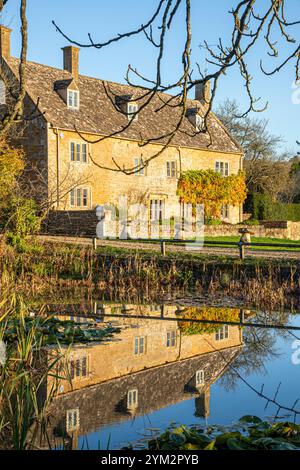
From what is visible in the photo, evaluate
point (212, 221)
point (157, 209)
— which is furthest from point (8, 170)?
point (212, 221)

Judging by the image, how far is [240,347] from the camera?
9414mm

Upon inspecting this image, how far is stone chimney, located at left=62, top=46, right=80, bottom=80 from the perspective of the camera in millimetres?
29511

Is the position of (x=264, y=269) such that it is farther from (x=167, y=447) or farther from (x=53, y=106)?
(x=53, y=106)

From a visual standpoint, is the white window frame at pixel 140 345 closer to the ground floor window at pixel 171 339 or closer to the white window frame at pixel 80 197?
the ground floor window at pixel 171 339

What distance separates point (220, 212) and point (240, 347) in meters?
24.4

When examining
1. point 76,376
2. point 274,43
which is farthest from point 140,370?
point 274,43

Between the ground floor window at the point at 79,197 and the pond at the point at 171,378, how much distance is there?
15.0 metres

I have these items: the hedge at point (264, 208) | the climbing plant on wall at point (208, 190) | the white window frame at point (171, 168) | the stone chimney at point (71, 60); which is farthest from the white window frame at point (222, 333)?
the hedge at point (264, 208)

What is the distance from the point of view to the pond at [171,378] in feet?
19.0

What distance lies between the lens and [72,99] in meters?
28.1

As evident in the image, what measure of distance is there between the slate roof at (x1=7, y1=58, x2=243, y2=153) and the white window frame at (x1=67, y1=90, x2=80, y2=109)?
0.90 ft

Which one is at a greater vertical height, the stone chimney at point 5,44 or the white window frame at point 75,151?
the stone chimney at point 5,44

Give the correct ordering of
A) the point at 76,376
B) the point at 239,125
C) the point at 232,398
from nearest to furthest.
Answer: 1. the point at 232,398
2. the point at 76,376
3. the point at 239,125

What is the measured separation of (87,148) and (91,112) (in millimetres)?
2819
